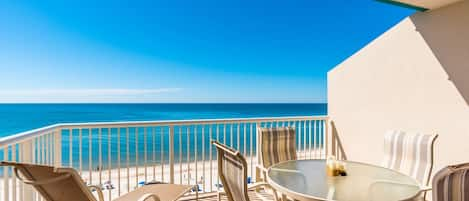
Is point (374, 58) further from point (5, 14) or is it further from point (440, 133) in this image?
point (5, 14)

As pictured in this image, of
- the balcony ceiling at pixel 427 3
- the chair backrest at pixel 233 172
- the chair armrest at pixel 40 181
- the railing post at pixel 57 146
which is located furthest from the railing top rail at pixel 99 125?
the balcony ceiling at pixel 427 3

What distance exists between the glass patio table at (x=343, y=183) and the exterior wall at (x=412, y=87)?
49.2 inches

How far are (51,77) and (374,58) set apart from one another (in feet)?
76.4

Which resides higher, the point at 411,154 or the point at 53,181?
the point at 53,181

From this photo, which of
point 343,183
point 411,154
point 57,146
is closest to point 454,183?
point 343,183

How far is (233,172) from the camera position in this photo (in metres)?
1.90

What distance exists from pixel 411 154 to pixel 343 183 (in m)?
1.13

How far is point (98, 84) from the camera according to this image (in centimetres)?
2159

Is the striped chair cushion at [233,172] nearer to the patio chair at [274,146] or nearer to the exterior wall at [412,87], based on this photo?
the patio chair at [274,146]

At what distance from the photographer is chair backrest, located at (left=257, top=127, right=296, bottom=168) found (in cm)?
329

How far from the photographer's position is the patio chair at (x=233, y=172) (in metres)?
1.72

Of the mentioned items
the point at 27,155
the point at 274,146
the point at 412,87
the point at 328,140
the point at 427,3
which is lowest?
the point at 328,140

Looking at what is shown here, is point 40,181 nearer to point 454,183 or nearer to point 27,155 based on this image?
point 27,155

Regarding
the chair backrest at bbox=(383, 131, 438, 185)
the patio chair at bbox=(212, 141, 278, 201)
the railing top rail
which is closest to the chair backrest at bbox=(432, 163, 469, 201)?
the patio chair at bbox=(212, 141, 278, 201)
